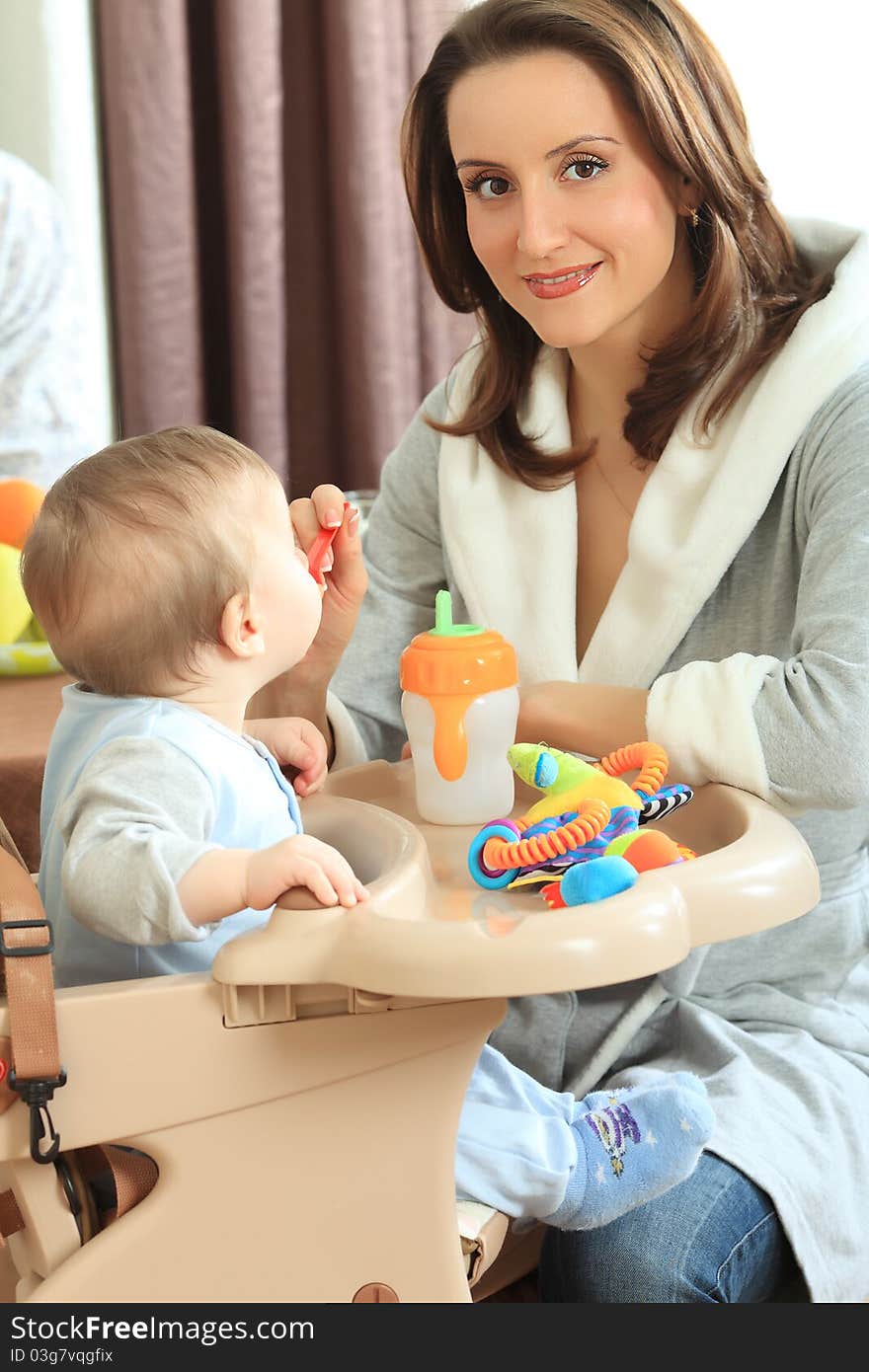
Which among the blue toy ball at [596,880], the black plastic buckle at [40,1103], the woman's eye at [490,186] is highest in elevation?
the woman's eye at [490,186]

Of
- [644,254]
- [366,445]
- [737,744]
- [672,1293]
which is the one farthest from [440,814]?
[366,445]

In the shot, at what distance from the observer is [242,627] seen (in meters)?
0.90

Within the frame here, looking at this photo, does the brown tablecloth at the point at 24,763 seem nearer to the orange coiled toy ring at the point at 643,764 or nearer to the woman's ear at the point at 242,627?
the woman's ear at the point at 242,627

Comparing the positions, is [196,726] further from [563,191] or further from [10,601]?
[10,601]

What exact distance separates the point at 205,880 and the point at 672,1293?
44 centimetres

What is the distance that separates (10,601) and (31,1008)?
860 millimetres

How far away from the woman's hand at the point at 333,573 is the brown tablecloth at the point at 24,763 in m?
0.26

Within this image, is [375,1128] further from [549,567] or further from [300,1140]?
[549,567]

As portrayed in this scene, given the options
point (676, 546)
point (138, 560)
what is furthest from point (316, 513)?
point (676, 546)

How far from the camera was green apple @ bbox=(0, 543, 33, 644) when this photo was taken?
1497 millimetres

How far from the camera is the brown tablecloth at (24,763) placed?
1.26m

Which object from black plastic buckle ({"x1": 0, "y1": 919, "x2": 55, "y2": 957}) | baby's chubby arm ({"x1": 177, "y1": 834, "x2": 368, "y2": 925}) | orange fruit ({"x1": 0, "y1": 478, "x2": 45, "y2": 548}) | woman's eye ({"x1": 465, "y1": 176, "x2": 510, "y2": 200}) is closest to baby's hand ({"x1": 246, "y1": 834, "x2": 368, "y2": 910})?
baby's chubby arm ({"x1": 177, "y1": 834, "x2": 368, "y2": 925})

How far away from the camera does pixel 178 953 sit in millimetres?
843

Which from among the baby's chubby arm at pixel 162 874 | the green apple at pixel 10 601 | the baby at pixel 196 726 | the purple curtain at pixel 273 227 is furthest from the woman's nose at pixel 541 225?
the purple curtain at pixel 273 227
